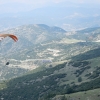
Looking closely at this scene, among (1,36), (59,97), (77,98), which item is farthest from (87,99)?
(1,36)

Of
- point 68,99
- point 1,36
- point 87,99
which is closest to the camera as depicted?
point 1,36

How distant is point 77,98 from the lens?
126500 millimetres

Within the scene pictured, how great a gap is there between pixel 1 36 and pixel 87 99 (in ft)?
327

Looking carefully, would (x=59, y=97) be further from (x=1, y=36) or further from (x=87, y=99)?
(x=1, y=36)

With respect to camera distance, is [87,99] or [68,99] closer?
[87,99]

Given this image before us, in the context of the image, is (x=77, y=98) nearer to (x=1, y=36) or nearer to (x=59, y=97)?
(x=59, y=97)

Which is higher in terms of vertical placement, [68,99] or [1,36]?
[1,36]

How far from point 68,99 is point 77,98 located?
6.21 metres

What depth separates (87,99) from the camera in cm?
12200

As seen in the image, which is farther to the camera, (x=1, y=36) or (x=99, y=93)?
(x=99, y=93)

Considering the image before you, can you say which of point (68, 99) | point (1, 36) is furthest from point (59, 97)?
point (1, 36)

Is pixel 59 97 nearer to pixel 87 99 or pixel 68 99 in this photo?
pixel 68 99

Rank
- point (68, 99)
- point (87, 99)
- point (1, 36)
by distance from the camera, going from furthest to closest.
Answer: point (68, 99) → point (87, 99) → point (1, 36)

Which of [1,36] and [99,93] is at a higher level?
[1,36]
